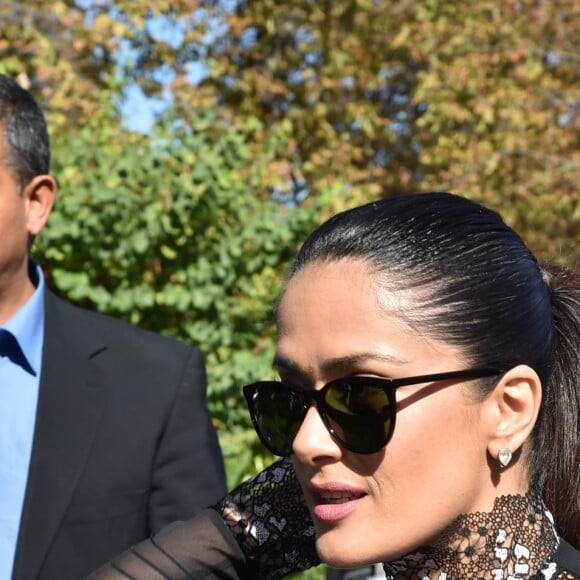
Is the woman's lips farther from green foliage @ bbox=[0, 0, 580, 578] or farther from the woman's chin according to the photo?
green foliage @ bbox=[0, 0, 580, 578]

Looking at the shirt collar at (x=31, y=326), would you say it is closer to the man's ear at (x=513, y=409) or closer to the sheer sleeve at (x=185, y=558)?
the sheer sleeve at (x=185, y=558)

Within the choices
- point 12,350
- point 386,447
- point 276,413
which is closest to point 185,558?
point 276,413

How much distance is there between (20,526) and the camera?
2.83 metres

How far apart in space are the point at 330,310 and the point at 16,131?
1.93 meters

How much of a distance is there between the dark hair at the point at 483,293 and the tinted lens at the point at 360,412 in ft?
0.43

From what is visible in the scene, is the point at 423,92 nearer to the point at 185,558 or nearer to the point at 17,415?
the point at 17,415

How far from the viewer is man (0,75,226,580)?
113 inches

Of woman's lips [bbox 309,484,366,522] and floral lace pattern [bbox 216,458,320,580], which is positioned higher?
woman's lips [bbox 309,484,366,522]

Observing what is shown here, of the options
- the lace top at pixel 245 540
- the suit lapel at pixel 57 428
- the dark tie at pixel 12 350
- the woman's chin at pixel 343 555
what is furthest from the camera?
the dark tie at pixel 12 350

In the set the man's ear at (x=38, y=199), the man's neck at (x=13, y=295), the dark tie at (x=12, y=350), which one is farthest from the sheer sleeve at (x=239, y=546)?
the man's ear at (x=38, y=199)

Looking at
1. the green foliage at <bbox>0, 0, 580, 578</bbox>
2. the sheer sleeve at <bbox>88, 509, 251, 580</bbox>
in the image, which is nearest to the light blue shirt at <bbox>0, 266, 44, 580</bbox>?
the sheer sleeve at <bbox>88, 509, 251, 580</bbox>

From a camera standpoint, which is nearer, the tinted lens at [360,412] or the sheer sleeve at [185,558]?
the tinted lens at [360,412]

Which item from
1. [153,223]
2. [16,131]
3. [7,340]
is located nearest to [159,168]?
[153,223]

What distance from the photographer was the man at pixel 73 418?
288 centimetres
